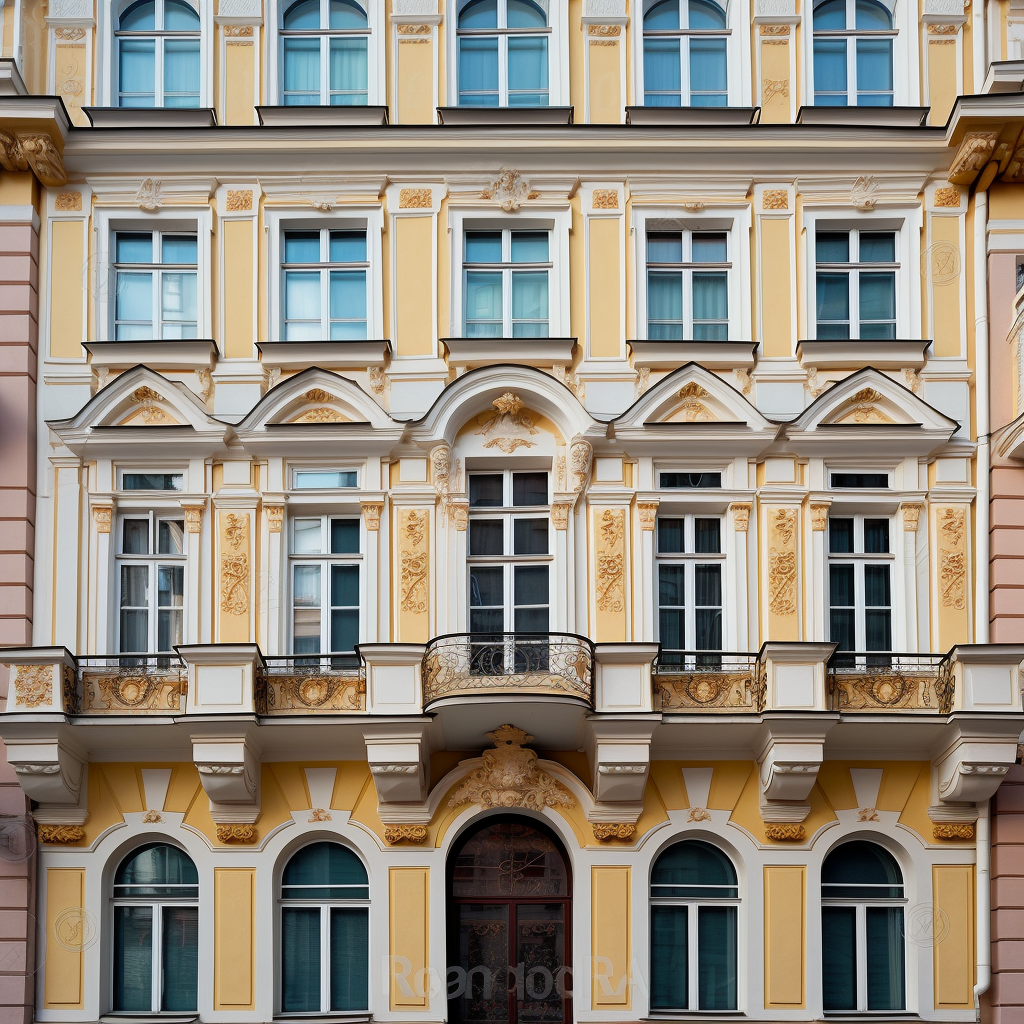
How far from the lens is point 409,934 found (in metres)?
16.4

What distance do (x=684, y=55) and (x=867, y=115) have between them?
2230 mm

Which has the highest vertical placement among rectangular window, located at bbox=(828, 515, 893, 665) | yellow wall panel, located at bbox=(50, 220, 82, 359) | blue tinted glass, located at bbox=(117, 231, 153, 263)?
blue tinted glass, located at bbox=(117, 231, 153, 263)

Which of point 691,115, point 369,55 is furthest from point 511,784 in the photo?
point 369,55

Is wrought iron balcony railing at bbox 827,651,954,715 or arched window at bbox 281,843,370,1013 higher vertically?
wrought iron balcony railing at bbox 827,651,954,715

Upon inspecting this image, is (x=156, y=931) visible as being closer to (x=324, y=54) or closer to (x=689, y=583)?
(x=689, y=583)

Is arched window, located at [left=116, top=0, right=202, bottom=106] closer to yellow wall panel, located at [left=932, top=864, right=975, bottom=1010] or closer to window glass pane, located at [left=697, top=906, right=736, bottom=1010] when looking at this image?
window glass pane, located at [left=697, top=906, right=736, bottom=1010]

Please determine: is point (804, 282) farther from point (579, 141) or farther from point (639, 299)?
point (579, 141)

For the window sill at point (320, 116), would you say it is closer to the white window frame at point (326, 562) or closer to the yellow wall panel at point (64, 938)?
the white window frame at point (326, 562)

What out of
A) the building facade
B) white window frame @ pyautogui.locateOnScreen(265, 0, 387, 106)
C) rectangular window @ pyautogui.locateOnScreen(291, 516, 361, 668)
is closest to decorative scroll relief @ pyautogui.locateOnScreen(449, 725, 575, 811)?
the building facade

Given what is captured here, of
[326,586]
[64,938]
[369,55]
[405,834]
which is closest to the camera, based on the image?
[64,938]

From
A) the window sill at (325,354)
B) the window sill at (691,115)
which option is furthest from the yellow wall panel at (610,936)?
the window sill at (691,115)

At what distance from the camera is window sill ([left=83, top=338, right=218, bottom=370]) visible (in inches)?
683

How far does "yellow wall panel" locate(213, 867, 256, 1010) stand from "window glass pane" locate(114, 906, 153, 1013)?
2.69 feet

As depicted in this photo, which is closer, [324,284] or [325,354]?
[325,354]
